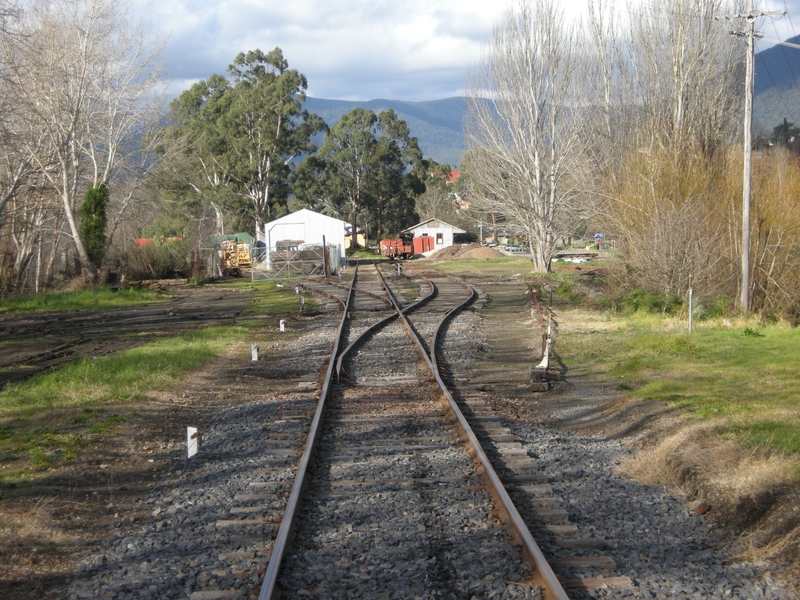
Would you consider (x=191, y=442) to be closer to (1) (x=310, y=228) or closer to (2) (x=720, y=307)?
(2) (x=720, y=307)

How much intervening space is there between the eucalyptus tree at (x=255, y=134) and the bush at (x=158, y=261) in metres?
25.4

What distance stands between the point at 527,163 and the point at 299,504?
1454 inches

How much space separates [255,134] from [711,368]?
2479 inches

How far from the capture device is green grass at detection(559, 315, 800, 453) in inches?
346

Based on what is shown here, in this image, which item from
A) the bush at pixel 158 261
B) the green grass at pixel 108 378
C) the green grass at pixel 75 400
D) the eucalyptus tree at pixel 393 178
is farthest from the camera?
the eucalyptus tree at pixel 393 178

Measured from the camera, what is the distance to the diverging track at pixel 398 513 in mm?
4969

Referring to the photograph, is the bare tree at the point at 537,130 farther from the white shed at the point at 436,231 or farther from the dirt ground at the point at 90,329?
the white shed at the point at 436,231

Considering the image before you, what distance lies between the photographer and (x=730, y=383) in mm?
11125

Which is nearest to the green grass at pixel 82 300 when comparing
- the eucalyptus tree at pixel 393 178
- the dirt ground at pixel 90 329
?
the dirt ground at pixel 90 329

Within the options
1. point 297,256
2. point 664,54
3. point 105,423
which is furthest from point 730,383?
point 297,256

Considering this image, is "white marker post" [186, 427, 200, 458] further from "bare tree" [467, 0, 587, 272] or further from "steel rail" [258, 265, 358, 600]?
"bare tree" [467, 0, 587, 272]

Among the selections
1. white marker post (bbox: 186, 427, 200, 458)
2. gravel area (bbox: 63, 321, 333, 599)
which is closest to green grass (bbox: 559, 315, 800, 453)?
gravel area (bbox: 63, 321, 333, 599)

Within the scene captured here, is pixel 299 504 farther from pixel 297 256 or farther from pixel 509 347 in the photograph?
pixel 297 256

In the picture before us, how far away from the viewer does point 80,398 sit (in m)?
10.8
